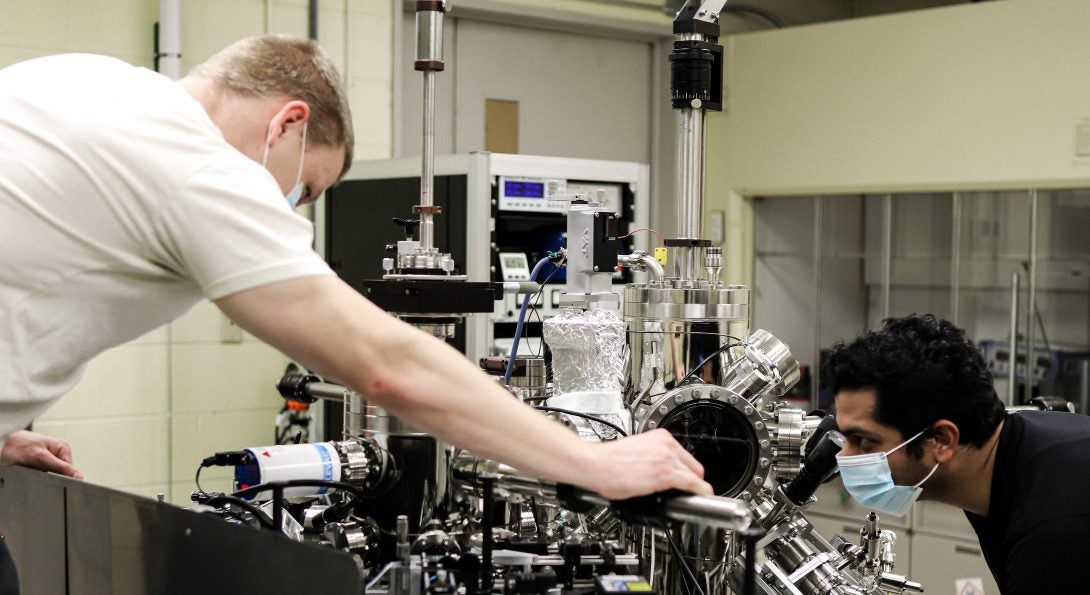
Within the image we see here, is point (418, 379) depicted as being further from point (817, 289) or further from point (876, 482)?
point (817, 289)

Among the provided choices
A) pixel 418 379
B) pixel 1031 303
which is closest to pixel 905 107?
pixel 1031 303

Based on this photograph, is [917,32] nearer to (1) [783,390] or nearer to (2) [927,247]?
(2) [927,247]

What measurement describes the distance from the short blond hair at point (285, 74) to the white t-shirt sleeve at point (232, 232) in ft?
0.75

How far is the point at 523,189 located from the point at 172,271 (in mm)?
1998

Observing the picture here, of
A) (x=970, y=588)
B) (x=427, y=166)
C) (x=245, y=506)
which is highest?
(x=427, y=166)

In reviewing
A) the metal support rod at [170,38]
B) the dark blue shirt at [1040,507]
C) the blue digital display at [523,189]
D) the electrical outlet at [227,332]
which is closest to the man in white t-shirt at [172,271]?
the dark blue shirt at [1040,507]

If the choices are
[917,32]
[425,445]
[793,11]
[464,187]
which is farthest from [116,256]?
[793,11]

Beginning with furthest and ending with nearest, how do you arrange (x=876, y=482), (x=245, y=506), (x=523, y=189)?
(x=523, y=189), (x=876, y=482), (x=245, y=506)

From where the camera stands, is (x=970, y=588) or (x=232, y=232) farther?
(x=970, y=588)

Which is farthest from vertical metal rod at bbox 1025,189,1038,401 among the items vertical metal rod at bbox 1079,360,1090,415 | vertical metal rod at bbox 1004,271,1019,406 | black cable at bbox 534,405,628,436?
black cable at bbox 534,405,628,436

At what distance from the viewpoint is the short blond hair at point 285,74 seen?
130 centimetres

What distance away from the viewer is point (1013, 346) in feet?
13.7

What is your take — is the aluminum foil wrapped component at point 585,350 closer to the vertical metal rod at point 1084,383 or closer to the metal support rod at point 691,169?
the metal support rod at point 691,169

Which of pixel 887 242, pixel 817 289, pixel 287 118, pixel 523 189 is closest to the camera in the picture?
pixel 287 118
